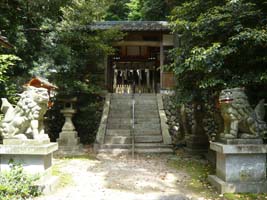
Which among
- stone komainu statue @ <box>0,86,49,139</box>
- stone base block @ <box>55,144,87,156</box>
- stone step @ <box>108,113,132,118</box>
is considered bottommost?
stone base block @ <box>55,144,87,156</box>

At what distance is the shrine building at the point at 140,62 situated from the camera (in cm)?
1888

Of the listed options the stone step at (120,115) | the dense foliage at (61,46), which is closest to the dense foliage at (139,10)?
the dense foliage at (61,46)

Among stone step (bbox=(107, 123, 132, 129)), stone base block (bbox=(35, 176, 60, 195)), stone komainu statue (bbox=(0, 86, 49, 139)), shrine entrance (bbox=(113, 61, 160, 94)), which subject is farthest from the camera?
shrine entrance (bbox=(113, 61, 160, 94))

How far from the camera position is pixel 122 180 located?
7.93m

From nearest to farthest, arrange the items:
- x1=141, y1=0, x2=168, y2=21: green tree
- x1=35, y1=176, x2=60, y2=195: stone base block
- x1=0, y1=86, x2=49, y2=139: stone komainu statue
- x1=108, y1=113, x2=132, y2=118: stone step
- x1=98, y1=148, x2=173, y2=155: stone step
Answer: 1. x1=35, y1=176, x2=60, y2=195: stone base block
2. x1=0, y1=86, x2=49, y2=139: stone komainu statue
3. x1=98, y1=148, x2=173, y2=155: stone step
4. x1=108, y1=113, x2=132, y2=118: stone step
5. x1=141, y1=0, x2=168, y2=21: green tree

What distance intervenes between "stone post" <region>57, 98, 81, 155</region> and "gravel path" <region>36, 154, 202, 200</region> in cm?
172

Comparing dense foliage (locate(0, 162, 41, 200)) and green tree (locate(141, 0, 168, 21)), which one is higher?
green tree (locate(141, 0, 168, 21))

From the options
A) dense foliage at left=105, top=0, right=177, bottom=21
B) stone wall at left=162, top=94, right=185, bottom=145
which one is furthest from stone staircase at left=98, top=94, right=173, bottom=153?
dense foliage at left=105, top=0, right=177, bottom=21

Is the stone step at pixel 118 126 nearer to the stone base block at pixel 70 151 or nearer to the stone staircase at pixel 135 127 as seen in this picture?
the stone staircase at pixel 135 127

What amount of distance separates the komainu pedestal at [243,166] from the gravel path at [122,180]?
853mm

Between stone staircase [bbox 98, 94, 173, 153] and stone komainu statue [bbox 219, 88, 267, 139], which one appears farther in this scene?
stone staircase [bbox 98, 94, 173, 153]

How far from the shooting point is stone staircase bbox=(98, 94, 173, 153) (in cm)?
1214

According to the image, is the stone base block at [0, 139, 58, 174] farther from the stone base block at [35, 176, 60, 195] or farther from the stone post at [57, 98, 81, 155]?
the stone post at [57, 98, 81, 155]

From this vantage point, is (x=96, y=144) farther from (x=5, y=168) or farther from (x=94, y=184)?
(x=5, y=168)
